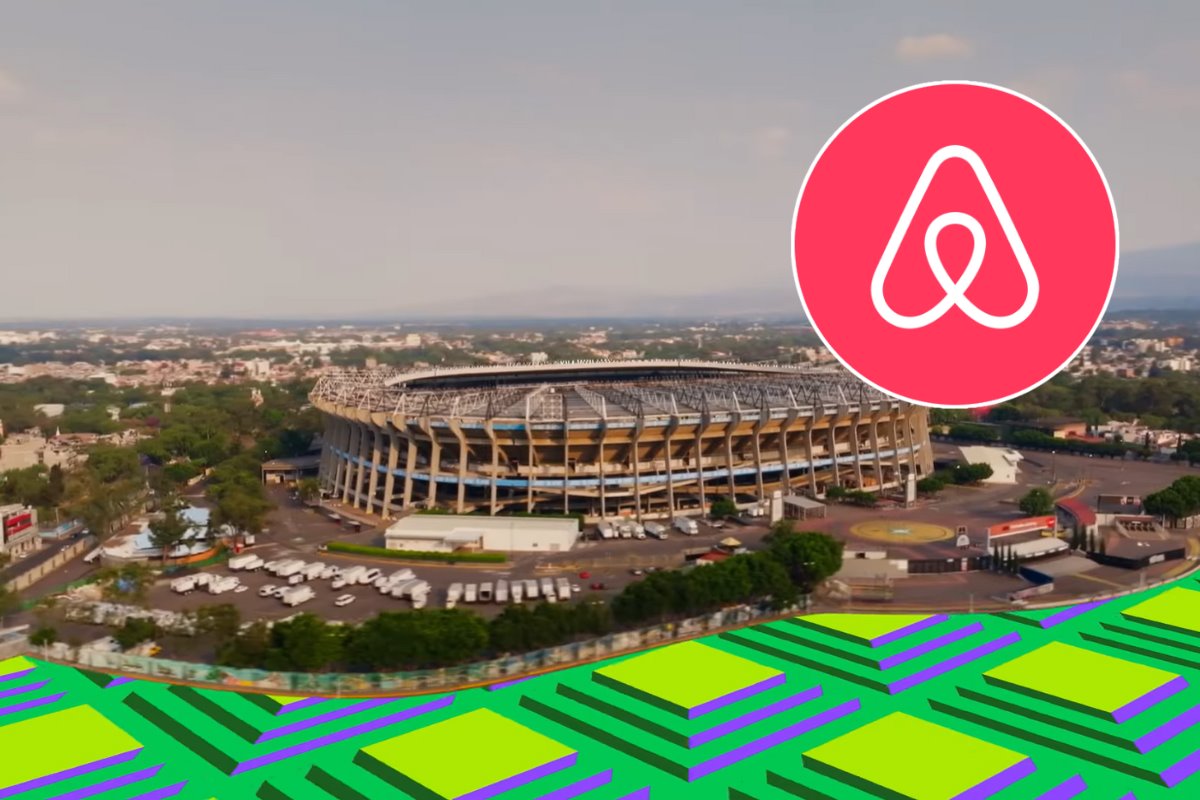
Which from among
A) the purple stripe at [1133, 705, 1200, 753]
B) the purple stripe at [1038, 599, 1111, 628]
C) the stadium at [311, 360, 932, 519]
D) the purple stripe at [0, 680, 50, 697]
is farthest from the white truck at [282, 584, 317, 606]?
the purple stripe at [1133, 705, 1200, 753]

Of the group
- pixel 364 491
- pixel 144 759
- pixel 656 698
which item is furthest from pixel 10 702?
pixel 364 491

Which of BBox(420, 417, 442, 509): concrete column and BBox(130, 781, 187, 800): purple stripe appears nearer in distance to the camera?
BBox(130, 781, 187, 800): purple stripe

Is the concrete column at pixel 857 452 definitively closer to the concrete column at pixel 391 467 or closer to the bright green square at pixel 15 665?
the concrete column at pixel 391 467

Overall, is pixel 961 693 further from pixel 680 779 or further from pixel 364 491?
pixel 364 491

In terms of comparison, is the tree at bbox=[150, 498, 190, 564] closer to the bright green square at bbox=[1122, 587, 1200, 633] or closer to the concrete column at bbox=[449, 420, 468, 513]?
the concrete column at bbox=[449, 420, 468, 513]

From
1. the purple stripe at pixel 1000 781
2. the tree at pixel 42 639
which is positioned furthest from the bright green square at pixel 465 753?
the tree at pixel 42 639

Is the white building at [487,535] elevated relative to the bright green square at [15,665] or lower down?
lower down
